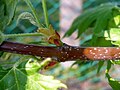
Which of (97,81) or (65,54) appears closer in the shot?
(65,54)

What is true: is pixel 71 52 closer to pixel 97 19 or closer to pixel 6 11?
pixel 6 11

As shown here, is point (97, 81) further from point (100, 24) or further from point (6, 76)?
point (6, 76)

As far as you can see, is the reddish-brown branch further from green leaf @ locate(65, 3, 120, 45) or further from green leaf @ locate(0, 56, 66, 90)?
green leaf @ locate(65, 3, 120, 45)

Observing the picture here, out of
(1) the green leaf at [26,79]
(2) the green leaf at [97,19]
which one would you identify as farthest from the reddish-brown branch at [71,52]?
(2) the green leaf at [97,19]

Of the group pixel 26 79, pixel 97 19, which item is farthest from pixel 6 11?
pixel 97 19

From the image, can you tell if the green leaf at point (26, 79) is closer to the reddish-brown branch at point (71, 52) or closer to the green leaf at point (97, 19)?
the reddish-brown branch at point (71, 52)

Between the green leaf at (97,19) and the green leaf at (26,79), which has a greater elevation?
the green leaf at (97,19)

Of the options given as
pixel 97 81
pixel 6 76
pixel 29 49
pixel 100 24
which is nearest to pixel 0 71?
pixel 6 76
